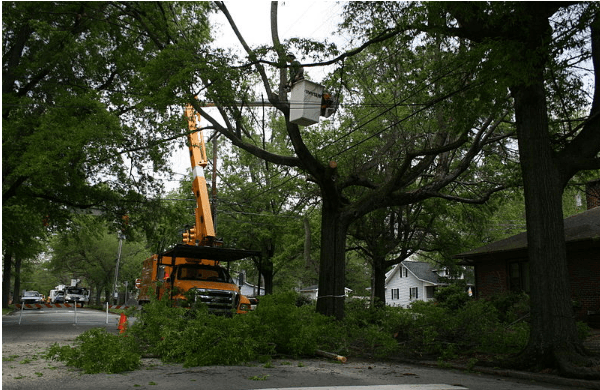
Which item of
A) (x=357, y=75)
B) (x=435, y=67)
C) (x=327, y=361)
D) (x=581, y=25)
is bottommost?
(x=327, y=361)

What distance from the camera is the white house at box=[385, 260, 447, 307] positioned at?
170ft

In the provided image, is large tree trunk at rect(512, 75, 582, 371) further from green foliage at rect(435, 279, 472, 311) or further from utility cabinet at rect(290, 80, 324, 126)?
green foliage at rect(435, 279, 472, 311)

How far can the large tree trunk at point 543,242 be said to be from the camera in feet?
28.5

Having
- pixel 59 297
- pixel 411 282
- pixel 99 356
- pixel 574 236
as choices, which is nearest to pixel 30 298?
pixel 59 297

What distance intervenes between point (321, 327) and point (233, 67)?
697cm

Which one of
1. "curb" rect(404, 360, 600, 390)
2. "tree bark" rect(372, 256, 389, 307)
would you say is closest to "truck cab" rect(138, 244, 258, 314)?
"curb" rect(404, 360, 600, 390)

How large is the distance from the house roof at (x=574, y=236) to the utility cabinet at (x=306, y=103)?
11.0 m

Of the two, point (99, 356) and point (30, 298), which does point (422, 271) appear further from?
point (99, 356)

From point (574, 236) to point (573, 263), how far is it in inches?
63.7

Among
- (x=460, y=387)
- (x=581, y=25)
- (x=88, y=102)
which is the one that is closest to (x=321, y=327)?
(x=460, y=387)

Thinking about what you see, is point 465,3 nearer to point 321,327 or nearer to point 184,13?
point 321,327

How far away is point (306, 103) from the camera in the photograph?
13.0 meters

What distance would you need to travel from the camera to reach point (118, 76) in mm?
19484

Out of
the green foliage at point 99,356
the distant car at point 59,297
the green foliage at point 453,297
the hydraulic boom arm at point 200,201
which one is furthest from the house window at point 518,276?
the distant car at point 59,297
